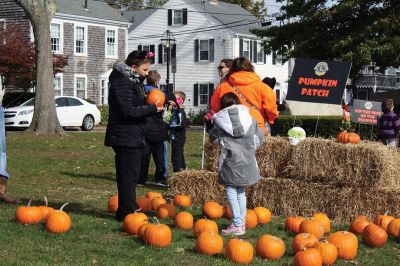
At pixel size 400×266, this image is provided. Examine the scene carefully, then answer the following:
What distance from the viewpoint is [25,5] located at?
24453mm

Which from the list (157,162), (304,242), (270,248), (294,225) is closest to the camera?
(270,248)

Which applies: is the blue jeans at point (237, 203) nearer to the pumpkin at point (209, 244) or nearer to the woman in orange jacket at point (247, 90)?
the pumpkin at point (209, 244)

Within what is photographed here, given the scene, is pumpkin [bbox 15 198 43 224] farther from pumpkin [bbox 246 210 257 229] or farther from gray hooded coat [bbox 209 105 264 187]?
pumpkin [bbox 246 210 257 229]

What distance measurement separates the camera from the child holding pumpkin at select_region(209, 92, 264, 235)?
749cm

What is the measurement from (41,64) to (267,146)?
1649cm

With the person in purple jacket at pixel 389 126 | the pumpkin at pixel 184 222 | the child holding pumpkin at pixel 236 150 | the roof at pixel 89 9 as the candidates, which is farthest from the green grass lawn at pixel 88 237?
the roof at pixel 89 9

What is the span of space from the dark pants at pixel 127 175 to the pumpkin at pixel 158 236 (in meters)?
1.18

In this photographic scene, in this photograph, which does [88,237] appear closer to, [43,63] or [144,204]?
[144,204]

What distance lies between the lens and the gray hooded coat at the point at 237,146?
7488mm

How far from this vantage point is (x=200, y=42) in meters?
50.7

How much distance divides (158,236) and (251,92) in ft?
7.90

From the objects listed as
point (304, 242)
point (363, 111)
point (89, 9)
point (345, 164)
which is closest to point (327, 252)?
point (304, 242)

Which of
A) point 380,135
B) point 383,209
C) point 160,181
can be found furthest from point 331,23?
point 383,209

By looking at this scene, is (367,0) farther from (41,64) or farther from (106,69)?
(106,69)
